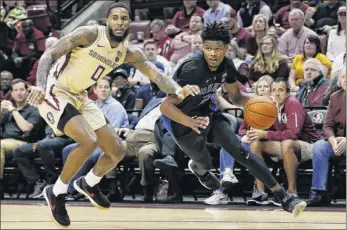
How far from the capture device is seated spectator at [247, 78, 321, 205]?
905 centimetres

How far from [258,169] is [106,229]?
150cm

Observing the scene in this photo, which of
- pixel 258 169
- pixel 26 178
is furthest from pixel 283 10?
pixel 258 169

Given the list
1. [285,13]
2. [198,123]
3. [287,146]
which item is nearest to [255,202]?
[287,146]

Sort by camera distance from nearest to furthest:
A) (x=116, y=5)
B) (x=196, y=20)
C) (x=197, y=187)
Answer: (x=116, y=5) → (x=197, y=187) → (x=196, y=20)

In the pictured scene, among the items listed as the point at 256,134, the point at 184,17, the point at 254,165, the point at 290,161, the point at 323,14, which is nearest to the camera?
the point at 254,165

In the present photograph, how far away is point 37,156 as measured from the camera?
10.8 m

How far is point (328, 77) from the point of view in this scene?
10320 mm

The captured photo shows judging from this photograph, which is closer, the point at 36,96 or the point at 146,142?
the point at 36,96

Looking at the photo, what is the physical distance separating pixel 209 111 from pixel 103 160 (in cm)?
112

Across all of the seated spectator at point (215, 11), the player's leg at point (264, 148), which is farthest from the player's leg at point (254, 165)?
the seated spectator at point (215, 11)

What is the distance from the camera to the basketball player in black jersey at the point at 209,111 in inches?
276

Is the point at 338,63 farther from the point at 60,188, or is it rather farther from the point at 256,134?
the point at 60,188

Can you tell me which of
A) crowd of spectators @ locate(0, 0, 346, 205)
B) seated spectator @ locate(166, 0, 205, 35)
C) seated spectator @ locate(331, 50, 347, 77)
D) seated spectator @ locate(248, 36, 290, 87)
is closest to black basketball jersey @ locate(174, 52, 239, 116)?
crowd of spectators @ locate(0, 0, 346, 205)

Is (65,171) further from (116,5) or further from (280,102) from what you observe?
(280,102)
